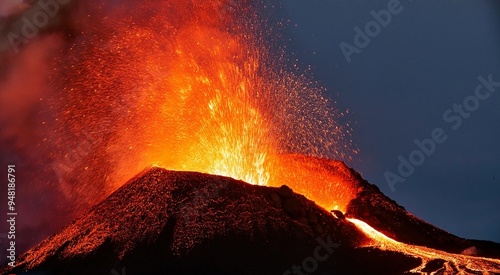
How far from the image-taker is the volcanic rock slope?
13.1 meters

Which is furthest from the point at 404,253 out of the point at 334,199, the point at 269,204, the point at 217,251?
the point at 334,199

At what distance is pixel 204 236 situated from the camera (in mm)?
13688

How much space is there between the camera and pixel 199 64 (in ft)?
73.4

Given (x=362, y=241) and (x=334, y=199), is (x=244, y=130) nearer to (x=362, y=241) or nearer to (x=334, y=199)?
(x=334, y=199)

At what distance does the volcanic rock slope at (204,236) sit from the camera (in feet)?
43.0

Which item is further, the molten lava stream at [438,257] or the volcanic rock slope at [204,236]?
the molten lava stream at [438,257]

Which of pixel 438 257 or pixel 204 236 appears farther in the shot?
pixel 438 257

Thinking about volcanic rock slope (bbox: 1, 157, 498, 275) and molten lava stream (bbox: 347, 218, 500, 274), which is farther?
molten lava stream (bbox: 347, 218, 500, 274)

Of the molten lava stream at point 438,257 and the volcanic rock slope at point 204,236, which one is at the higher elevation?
the molten lava stream at point 438,257

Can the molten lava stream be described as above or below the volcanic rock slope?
above

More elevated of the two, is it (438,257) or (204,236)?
(438,257)

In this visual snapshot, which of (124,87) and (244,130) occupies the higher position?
(244,130)

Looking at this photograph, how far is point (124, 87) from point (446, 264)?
14.1 metres

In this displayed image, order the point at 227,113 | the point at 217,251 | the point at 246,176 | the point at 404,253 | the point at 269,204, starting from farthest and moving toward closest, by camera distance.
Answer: the point at 227,113 < the point at 246,176 < the point at 269,204 < the point at 404,253 < the point at 217,251
